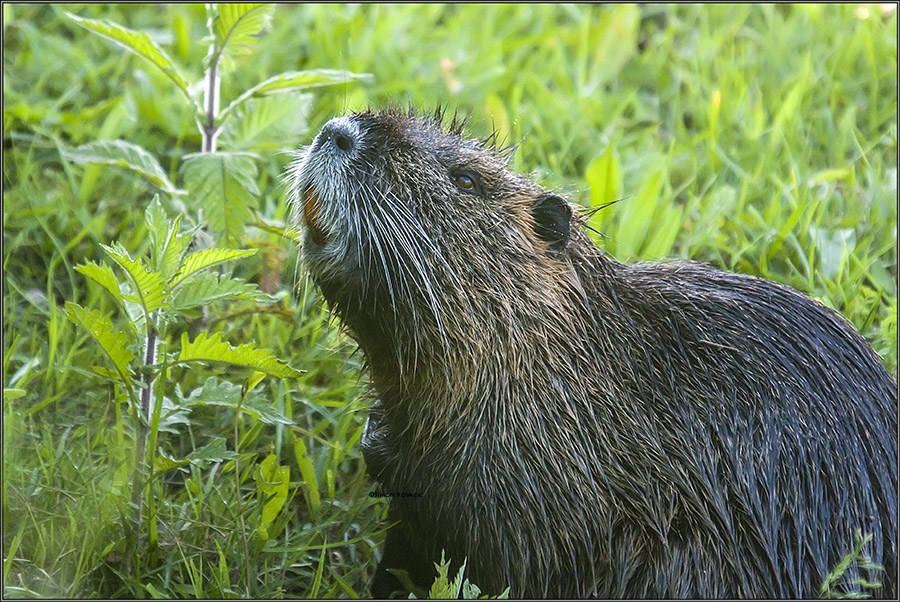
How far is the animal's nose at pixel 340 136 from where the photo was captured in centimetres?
282

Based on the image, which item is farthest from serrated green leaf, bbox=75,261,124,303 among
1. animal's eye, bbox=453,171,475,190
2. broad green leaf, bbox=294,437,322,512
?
animal's eye, bbox=453,171,475,190

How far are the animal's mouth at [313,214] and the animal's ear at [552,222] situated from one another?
65 cm

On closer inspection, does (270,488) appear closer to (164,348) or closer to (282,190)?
(164,348)

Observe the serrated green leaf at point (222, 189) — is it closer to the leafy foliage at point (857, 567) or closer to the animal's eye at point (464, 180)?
the animal's eye at point (464, 180)

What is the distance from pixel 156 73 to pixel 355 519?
2717mm

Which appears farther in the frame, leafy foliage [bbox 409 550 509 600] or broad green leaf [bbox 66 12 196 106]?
broad green leaf [bbox 66 12 196 106]

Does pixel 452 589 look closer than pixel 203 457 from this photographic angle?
Yes

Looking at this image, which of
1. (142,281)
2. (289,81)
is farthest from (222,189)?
(142,281)

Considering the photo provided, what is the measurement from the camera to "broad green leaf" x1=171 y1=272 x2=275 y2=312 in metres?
2.96

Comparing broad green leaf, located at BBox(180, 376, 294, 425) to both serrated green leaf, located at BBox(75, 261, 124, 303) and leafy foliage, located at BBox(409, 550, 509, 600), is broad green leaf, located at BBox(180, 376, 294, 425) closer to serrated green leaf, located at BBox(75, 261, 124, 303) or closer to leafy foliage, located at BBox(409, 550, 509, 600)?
serrated green leaf, located at BBox(75, 261, 124, 303)

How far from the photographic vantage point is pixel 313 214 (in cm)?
287

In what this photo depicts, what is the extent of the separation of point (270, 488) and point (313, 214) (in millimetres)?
848

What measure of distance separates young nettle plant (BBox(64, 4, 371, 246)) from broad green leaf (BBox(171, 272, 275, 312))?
1.50 feet

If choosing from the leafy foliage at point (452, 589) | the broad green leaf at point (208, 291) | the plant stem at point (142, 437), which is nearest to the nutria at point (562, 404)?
the leafy foliage at point (452, 589)
